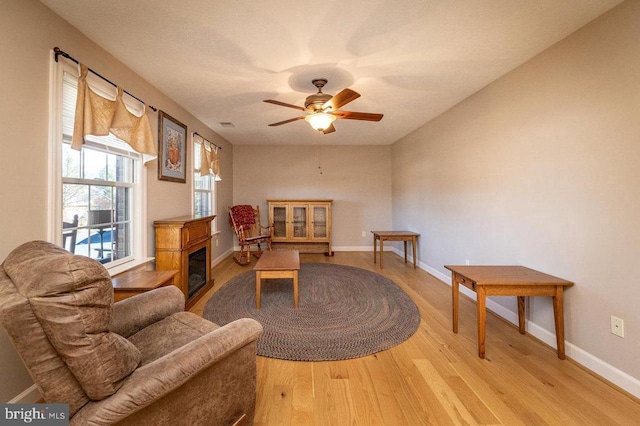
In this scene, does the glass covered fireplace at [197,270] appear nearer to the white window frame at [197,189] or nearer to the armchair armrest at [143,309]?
the white window frame at [197,189]

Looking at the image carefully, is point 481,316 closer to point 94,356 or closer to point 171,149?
point 94,356

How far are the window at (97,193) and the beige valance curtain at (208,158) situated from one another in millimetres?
1267

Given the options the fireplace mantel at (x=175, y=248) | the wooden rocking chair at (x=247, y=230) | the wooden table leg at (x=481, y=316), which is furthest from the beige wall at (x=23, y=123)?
the wooden rocking chair at (x=247, y=230)

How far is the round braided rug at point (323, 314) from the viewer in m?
1.97

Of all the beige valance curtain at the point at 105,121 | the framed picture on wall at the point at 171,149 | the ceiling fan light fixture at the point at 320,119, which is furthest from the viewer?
the framed picture on wall at the point at 171,149

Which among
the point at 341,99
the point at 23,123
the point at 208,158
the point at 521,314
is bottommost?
the point at 521,314

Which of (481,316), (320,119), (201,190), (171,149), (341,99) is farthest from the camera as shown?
(201,190)

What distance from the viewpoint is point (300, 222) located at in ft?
17.0

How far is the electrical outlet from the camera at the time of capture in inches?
60.9

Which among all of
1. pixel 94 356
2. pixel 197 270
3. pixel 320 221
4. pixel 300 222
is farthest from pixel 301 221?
pixel 94 356

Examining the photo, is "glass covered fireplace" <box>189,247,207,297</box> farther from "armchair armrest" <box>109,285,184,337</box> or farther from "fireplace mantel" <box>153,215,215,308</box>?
"armchair armrest" <box>109,285,184,337</box>

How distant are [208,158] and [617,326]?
4575 mm

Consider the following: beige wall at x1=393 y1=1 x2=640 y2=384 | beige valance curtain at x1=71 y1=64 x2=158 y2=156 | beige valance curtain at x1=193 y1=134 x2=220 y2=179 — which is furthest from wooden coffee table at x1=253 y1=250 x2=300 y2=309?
beige valance curtain at x1=193 y1=134 x2=220 y2=179

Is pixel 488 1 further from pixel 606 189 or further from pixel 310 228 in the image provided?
pixel 310 228
